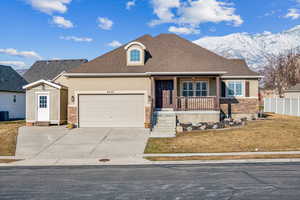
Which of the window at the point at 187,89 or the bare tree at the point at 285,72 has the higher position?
the bare tree at the point at 285,72

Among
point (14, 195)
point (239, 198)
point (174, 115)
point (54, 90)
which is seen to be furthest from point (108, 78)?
point (239, 198)

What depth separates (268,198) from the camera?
5.31m

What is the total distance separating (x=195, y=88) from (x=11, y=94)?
62.2ft

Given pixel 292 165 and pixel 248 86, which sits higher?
pixel 248 86

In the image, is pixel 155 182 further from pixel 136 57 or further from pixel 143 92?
pixel 136 57

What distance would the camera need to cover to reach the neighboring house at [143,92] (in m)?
16.8

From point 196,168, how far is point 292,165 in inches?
137

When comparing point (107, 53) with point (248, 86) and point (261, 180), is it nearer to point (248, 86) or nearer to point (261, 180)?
point (248, 86)

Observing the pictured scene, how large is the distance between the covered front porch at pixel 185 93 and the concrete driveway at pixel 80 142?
9.95 ft

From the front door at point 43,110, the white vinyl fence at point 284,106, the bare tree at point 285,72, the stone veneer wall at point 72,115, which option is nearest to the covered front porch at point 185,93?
the stone veneer wall at point 72,115

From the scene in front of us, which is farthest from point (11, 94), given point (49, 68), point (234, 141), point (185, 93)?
point (234, 141)

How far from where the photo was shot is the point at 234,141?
12125mm

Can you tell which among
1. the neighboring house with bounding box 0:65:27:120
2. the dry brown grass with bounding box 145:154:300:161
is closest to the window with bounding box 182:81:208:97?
the dry brown grass with bounding box 145:154:300:161

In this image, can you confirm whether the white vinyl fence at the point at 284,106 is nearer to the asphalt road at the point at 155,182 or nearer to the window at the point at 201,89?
the window at the point at 201,89
